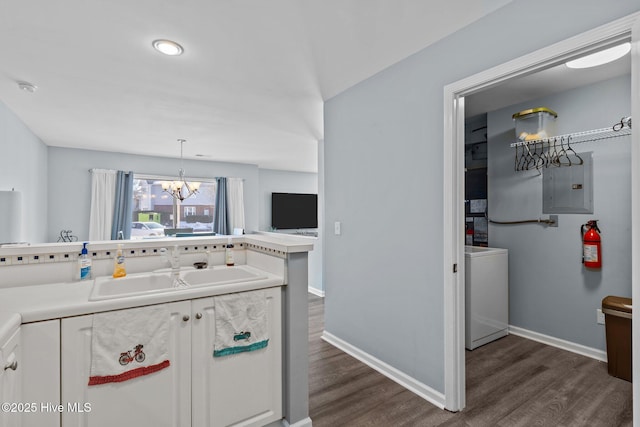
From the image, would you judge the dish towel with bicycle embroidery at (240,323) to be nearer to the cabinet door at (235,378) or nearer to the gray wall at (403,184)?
the cabinet door at (235,378)

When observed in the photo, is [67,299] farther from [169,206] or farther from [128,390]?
[169,206]

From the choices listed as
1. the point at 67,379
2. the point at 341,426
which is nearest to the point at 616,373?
the point at 341,426

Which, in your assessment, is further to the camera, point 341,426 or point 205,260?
point 205,260

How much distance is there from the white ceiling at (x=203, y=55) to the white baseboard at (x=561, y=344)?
2.78 m

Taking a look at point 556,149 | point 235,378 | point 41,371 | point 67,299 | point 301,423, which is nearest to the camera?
point 41,371

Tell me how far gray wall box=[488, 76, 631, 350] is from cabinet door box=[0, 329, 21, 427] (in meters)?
3.63

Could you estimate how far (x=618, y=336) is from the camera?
234 centimetres

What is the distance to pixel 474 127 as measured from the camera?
3918 mm

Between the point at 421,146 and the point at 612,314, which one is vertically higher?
the point at 421,146

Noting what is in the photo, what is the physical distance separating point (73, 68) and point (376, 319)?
2.94 meters

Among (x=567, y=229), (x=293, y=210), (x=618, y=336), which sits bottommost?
(x=618, y=336)

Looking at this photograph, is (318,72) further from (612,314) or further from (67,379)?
(612,314)

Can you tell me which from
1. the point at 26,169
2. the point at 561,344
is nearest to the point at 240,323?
the point at 561,344

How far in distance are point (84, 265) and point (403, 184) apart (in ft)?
6.49
